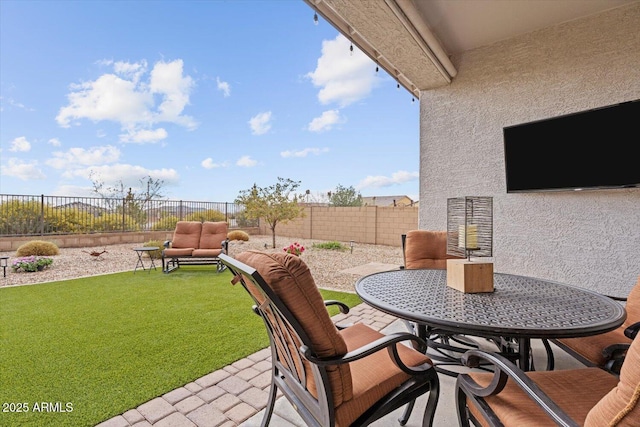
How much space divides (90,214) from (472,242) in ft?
37.5

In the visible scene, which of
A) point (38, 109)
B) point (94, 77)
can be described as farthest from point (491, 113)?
point (38, 109)

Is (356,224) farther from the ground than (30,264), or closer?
farther from the ground

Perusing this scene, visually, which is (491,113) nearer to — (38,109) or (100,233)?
(100,233)

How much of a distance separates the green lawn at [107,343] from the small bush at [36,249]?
3.56 metres

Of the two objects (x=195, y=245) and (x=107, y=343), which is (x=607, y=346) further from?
(x=195, y=245)

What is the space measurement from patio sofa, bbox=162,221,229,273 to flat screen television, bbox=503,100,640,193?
16.8ft

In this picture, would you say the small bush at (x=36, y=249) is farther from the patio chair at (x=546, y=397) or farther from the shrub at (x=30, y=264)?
the patio chair at (x=546, y=397)

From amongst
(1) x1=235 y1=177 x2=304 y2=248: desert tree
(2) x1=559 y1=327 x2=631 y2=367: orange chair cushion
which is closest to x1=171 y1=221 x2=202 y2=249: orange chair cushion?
(1) x1=235 y1=177 x2=304 y2=248: desert tree

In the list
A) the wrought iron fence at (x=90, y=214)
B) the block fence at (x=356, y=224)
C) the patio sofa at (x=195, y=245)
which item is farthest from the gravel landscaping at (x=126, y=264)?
the block fence at (x=356, y=224)

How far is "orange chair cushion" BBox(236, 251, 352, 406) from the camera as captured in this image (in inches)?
39.4

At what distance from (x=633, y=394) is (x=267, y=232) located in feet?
46.4

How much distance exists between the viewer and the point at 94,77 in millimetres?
9461

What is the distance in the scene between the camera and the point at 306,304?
102 cm

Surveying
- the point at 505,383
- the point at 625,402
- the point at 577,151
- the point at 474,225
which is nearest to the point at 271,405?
the point at 505,383
